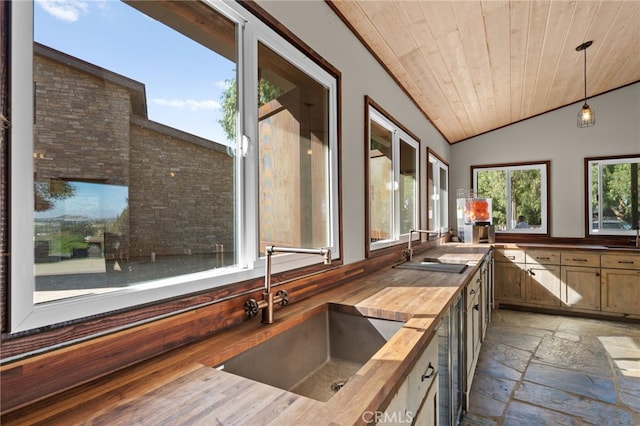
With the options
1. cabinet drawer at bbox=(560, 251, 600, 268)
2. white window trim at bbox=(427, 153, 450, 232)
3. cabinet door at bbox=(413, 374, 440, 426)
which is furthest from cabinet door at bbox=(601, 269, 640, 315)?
cabinet door at bbox=(413, 374, 440, 426)

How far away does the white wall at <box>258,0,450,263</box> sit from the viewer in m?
1.69

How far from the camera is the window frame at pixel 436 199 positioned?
14.2 ft

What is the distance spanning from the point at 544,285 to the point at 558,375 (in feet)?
6.56

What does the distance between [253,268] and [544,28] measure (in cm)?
286

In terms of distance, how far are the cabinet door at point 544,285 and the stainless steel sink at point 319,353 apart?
3922 millimetres

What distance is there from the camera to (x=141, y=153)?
109cm

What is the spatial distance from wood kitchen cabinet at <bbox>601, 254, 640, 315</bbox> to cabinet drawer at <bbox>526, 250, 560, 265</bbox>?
1.52ft

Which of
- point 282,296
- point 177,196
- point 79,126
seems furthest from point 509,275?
point 79,126

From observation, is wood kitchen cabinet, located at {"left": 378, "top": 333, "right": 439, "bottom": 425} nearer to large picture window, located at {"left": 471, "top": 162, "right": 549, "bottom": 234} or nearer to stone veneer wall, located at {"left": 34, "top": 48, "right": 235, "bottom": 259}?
stone veneer wall, located at {"left": 34, "top": 48, "right": 235, "bottom": 259}

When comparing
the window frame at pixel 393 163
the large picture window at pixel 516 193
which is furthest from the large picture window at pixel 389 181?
the large picture window at pixel 516 193

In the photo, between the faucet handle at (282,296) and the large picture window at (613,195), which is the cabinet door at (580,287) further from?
the faucet handle at (282,296)

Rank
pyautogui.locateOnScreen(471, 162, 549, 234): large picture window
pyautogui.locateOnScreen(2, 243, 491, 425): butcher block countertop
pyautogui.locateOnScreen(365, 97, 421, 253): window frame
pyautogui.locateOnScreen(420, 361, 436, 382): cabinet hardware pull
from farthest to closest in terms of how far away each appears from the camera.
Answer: pyautogui.locateOnScreen(471, 162, 549, 234): large picture window → pyautogui.locateOnScreen(365, 97, 421, 253): window frame → pyautogui.locateOnScreen(420, 361, 436, 382): cabinet hardware pull → pyautogui.locateOnScreen(2, 243, 491, 425): butcher block countertop

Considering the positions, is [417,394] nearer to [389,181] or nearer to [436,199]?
[389,181]

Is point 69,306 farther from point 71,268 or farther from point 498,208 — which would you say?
point 498,208
